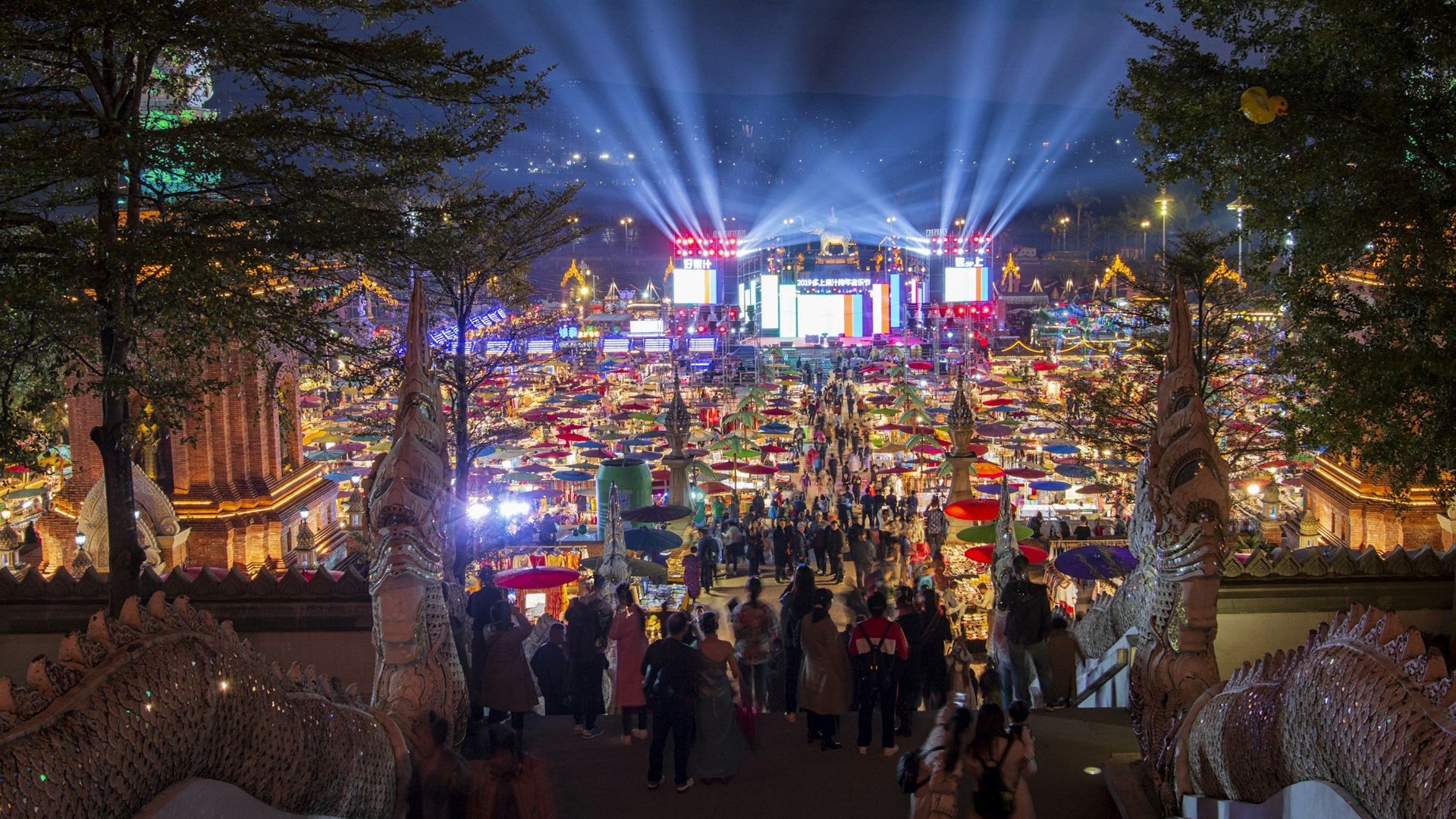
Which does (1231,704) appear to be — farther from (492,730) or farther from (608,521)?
(608,521)

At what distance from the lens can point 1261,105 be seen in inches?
304

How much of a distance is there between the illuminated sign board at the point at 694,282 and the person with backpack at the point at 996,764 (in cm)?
5517

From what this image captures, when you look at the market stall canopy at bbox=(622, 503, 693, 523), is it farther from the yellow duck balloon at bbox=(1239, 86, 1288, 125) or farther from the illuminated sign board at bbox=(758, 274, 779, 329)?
the illuminated sign board at bbox=(758, 274, 779, 329)

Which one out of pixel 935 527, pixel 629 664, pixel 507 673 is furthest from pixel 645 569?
pixel 629 664

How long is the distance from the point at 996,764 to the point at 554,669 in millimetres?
3901

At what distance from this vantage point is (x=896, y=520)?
70.7 feet

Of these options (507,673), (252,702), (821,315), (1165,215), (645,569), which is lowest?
(645,569)

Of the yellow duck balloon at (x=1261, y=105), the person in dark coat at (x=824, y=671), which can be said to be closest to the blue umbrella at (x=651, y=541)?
the person in dark coat at (x=824, y=671)

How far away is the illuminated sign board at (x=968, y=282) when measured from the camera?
188 feet

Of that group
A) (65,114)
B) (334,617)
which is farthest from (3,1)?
(334,617)

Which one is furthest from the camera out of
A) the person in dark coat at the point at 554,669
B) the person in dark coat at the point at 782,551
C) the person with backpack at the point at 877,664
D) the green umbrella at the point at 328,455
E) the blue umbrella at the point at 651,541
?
the green umbrella at the point at 328,455

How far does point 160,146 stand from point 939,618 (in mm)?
→ 6066

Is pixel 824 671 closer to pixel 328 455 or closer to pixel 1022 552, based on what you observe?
pixel 1022 552

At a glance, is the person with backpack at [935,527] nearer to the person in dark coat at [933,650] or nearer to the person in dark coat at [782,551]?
the person in dark coat at [782,551]
